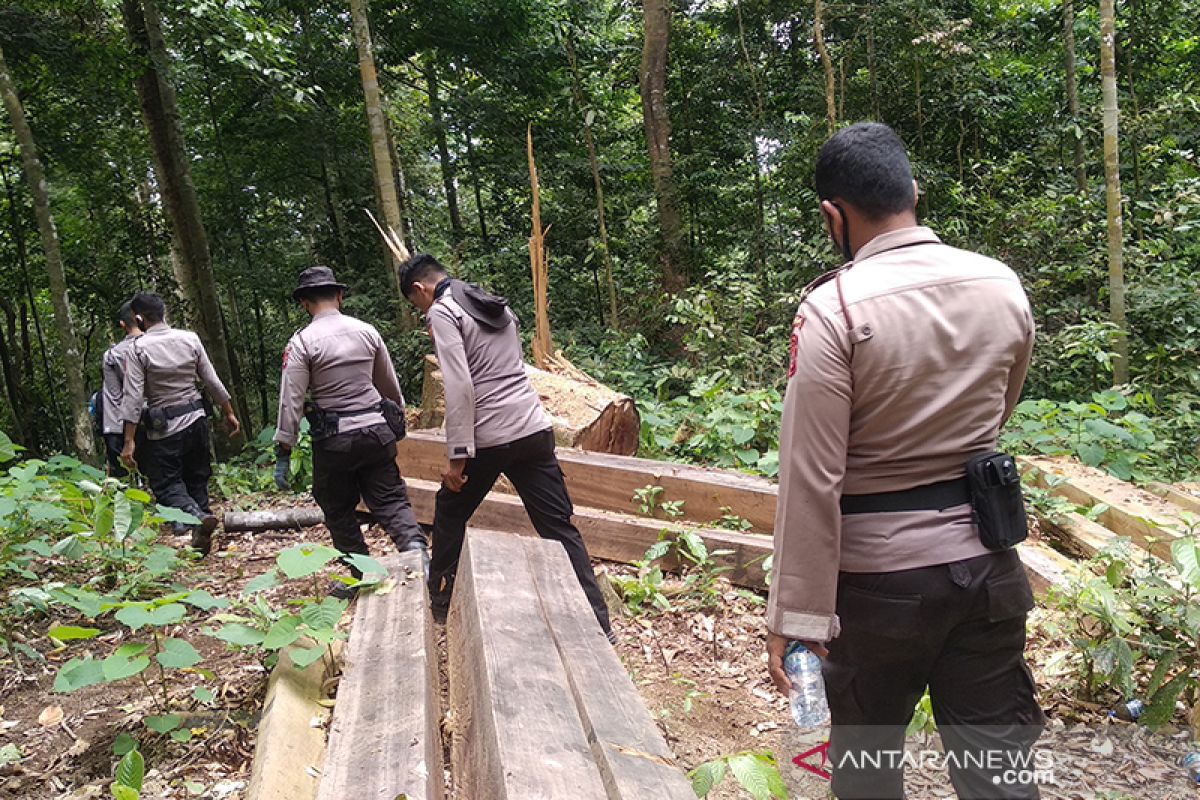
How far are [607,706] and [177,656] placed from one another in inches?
56.5

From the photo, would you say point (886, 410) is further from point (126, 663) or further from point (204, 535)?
point (204, 535)

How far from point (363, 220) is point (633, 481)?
37.5 ft

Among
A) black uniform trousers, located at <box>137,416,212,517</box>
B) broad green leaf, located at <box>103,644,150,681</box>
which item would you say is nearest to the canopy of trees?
black uniform trousers, located at <box>137,416,212,517</box>

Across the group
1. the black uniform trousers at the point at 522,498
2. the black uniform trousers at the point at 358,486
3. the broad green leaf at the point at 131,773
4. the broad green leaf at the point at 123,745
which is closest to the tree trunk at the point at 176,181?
the black uniform trousers at the point at 358,486

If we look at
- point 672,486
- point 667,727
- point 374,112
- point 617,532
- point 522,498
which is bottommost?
point 667,727

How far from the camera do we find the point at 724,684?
396 centimetres

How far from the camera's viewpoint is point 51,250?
9695 millimetres

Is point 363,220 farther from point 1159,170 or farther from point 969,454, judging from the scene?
point 969,454

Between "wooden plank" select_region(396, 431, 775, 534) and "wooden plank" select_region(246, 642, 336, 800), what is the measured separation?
3.01m

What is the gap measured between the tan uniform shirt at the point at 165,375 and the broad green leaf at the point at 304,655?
14.4 ft

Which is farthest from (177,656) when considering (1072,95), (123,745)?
(1072,95)

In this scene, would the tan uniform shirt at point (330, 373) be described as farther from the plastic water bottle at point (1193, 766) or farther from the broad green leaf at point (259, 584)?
the plastic water bottle at point (1193, 766)

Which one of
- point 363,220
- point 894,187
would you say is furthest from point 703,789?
point 363,220

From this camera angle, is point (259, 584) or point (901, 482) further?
point (259, 584)
